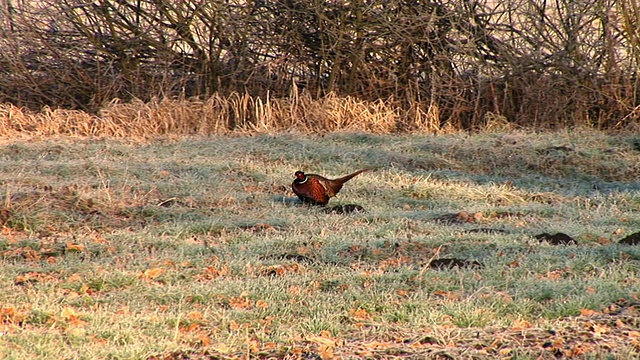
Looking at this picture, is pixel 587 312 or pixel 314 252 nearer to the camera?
pixel 587 312

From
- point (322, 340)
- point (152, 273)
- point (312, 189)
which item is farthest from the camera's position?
point (312, 189)

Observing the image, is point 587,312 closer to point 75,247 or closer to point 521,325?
point 521,325

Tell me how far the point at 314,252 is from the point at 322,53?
8251mm

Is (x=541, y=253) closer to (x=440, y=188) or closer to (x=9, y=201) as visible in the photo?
(x=440, y=188)

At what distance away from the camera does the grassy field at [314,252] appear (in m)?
4.09

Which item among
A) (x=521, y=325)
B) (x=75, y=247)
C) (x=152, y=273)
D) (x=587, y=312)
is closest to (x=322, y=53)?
(x=75, y=247)

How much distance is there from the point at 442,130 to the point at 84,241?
7.45 metres

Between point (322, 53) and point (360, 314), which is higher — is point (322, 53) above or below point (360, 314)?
above

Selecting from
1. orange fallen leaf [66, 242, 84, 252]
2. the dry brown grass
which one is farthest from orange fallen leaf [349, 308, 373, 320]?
the dry brown grass

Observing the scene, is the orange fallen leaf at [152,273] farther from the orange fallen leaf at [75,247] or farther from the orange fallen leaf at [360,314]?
the orange fallen leaf at [360,314]

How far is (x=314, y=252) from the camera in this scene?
6.10 m

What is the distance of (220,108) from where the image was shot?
13.1m

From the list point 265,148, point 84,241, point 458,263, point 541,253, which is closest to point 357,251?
point 458,263

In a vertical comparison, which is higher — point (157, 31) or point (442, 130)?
point (157, 31)
